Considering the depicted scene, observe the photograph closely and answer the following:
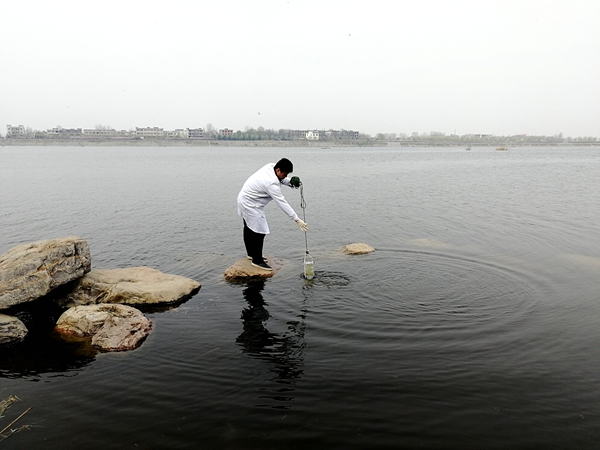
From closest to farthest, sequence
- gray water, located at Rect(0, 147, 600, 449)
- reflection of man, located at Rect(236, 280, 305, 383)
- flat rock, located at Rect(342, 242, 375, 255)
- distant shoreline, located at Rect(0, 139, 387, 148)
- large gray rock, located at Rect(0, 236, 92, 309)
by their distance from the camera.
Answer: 1. gray water, located at Rect(0, 147, 600, 449)
2. reflection of man, located at Rect(236, 280, 305, 383)
3. large gray rock, located at Rect(0, 236, 92, 309)
4. flat rock, located at Rect(342, 242, 375, 255)
5. distant shoreline, located at Rect(0, 139, 387, 148)

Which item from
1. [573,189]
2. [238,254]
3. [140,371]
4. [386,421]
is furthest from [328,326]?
[573,189]

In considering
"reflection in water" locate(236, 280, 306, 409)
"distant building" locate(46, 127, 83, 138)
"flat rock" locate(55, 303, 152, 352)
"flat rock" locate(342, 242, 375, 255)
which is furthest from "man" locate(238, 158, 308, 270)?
"distant building" locate(46, 127, 83, 138)

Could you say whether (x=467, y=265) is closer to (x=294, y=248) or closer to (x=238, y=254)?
(x=294, y=248)

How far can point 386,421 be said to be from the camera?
4582mm

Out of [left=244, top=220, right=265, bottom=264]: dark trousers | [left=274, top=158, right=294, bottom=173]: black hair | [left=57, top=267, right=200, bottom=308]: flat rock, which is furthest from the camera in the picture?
[left=244, top=220, right=265, bottom=264]: dark trousers

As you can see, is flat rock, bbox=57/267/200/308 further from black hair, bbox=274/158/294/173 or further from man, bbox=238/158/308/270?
black hair, bbox=274/158/294/173

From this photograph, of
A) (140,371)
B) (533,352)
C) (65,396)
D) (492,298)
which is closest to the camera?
(65,396)

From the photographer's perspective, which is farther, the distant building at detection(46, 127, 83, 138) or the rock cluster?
the distant building at detection(46, 127, 83, 138)

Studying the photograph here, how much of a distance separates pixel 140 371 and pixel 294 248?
7.44 m

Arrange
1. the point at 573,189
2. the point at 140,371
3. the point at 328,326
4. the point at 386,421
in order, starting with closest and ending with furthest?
the point at 386,421, the point at 140,371, the point at 328,326, the point at 573,189

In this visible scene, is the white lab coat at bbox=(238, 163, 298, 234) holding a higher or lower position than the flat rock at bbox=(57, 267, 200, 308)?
higher

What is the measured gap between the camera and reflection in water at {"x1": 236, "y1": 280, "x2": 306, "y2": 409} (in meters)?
5.36

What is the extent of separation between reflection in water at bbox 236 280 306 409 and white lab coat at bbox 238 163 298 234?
2226 millimetres

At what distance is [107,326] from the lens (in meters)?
6.67
